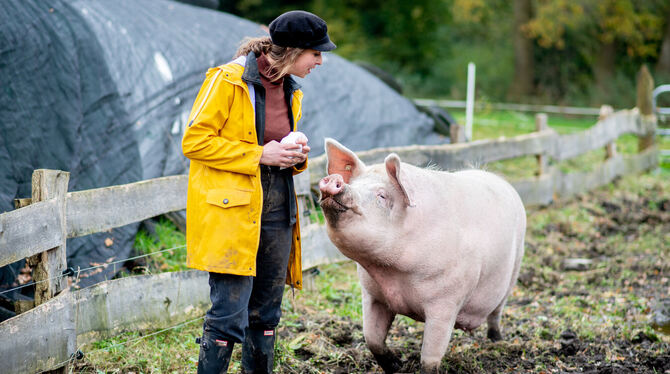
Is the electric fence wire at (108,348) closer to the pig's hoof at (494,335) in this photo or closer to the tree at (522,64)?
the pig's hoof at (494,335)

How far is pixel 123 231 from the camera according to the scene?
5.23 metres

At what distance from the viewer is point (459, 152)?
22.8ft

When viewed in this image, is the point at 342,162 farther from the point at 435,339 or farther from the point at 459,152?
the point at 459,152

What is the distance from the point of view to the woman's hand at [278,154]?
312cm

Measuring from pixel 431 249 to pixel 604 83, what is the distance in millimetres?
20795

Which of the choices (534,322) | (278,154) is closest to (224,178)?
(278,154)

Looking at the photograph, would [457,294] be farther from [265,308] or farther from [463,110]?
[463,110]

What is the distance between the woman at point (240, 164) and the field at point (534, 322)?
2.77ft

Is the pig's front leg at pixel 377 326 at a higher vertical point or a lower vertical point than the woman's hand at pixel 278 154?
lower

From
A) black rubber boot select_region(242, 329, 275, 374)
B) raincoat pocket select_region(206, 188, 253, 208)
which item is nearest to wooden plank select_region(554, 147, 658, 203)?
black rubber boot select_region(242, 329, 275, 374)

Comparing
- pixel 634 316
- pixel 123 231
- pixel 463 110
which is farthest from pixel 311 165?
pixel 463 110

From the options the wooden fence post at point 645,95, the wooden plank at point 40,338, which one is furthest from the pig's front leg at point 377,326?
the wooden fence post at point 645,95

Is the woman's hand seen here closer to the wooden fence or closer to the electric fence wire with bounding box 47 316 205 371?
the wooden fence

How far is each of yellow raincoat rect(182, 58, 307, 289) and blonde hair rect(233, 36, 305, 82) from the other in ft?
0.50
